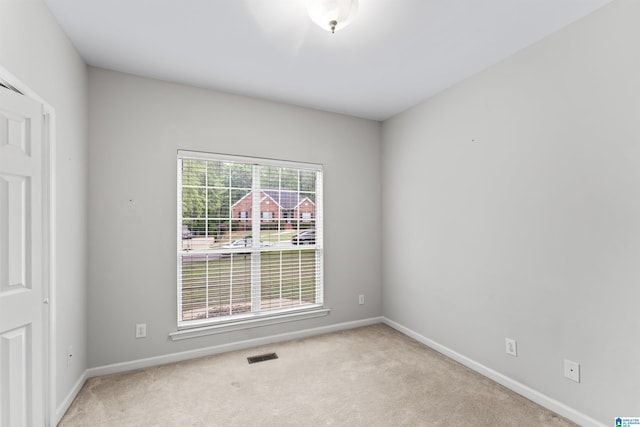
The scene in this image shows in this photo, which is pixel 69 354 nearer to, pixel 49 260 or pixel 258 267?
pixel 49 260

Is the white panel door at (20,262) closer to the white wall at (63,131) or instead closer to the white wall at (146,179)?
the white wall at (63,131)

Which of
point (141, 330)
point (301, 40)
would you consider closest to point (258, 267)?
point (141, 330)

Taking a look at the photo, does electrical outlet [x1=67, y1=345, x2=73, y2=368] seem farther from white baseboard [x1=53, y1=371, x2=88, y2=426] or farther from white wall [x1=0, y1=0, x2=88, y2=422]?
white baseboard [x1=53, y1=371, x2=88, y2=426]

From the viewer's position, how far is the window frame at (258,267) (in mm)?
2959

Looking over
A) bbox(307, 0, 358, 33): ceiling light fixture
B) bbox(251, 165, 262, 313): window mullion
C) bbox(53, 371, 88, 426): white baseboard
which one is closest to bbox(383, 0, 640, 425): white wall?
bbox(307, 0, 358, 33): ceiling light fixture

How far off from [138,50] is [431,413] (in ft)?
11.6

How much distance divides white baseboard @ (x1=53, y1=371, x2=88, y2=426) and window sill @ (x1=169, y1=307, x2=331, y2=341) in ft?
2.27

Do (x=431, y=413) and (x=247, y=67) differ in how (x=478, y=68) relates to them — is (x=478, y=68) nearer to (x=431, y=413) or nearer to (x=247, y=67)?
(x=247, y=67)

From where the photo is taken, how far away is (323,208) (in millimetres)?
3689

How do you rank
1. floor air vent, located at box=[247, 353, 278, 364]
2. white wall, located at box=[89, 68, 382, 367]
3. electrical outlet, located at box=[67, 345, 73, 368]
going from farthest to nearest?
floor air vent, located at box=[247, 353, 278, 364]
white wall, located at box=[89, 68, 382, 367]
electrical outlet, located at box=[67, 345, 73, 368]

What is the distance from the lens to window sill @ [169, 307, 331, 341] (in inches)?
116

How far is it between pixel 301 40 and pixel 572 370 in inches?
120

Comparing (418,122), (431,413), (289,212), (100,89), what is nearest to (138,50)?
(100,89)

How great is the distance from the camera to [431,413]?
2123mm
